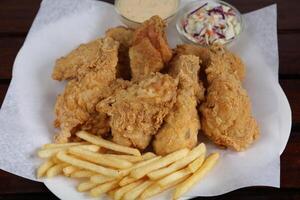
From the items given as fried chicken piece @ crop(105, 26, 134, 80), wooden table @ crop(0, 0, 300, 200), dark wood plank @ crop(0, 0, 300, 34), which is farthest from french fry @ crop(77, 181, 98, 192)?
dark wood plank @ crop(0, 0, 300, 34)

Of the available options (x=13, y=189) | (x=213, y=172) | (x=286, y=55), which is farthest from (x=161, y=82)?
(x=286, y=55)

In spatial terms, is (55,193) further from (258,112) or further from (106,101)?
(258,112)

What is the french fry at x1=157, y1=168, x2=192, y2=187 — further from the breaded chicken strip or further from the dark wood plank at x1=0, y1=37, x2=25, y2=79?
the dark wood plank at x1=0, y1=37, x2=25, y2=79

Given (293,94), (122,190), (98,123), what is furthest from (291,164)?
(98,123)

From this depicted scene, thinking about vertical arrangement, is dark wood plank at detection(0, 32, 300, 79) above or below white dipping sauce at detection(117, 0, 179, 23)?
below

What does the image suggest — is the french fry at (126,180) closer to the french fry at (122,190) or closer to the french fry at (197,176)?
the french fry at (122,190)

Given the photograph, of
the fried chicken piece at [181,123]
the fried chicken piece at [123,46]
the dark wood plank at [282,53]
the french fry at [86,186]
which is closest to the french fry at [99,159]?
the french fry at [86,186]
